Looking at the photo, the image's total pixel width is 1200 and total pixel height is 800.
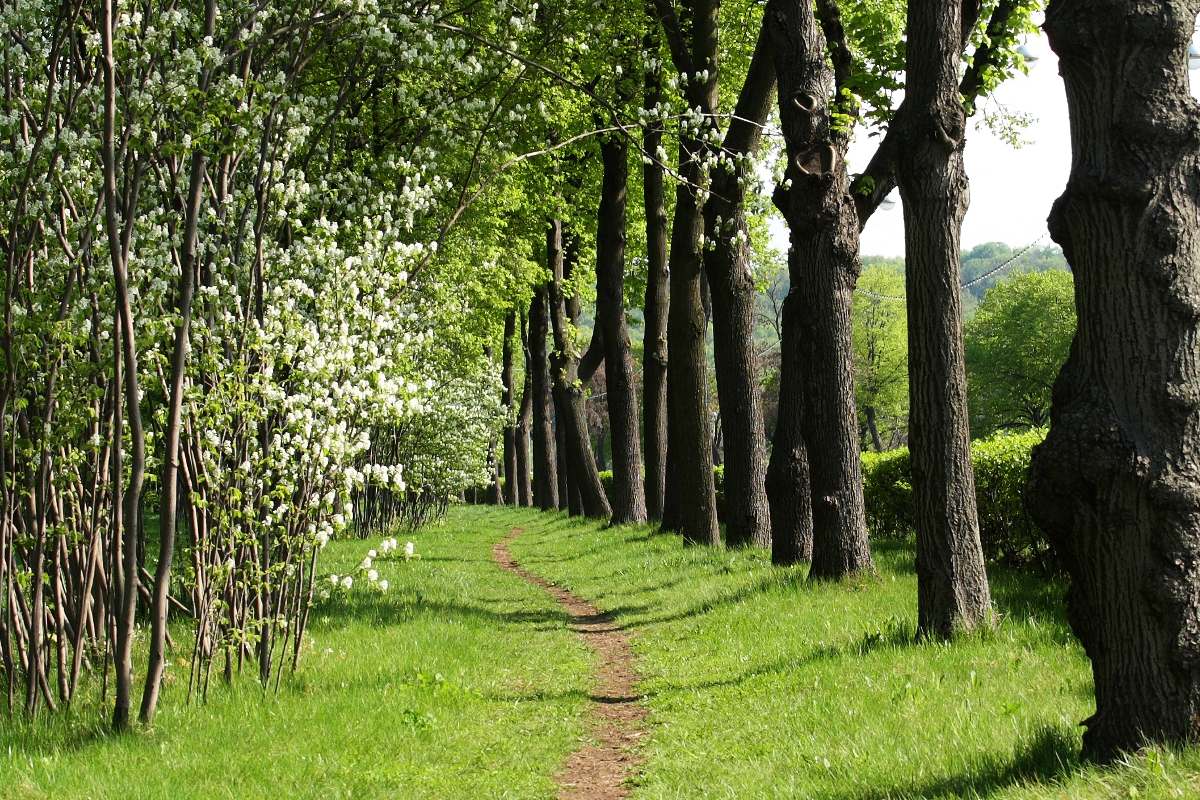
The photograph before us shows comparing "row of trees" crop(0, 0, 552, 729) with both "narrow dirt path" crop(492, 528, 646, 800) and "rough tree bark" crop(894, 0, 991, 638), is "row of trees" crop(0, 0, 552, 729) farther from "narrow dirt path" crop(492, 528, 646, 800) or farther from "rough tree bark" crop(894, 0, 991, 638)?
"rough tree bark" crop(894, 0, 991, 638)

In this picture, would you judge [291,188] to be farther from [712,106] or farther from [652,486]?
[652,486]

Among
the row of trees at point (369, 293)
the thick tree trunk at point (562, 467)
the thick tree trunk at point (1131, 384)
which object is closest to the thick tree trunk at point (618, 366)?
the thick tree trunk at point (562, 467)

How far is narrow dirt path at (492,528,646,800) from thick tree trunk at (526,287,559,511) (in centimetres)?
1997

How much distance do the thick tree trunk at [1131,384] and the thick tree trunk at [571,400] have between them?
22.6m

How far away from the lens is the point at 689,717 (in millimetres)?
7695

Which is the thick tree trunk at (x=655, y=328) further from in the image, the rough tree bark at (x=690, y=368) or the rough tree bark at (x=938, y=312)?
the rough tree bark at (x=938, y=312)

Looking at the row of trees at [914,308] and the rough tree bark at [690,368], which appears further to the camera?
the rough tree bark at [690,368]

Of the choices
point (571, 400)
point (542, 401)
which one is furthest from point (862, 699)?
point (542, 401)

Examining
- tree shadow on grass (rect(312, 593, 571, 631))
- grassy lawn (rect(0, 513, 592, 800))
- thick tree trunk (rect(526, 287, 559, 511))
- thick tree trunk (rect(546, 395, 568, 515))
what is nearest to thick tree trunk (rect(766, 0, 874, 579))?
grassy lawn (rect(0, 513, 592, 800))

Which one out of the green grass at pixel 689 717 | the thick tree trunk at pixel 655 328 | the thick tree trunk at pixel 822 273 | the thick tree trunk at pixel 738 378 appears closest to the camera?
the green grass at pixel 689 717

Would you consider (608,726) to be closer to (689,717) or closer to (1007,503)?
(689,717)

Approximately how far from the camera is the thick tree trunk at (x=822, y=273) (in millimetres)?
11266

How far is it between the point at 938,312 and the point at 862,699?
3.10 metres

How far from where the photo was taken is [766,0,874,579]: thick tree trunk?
11.3 metres
